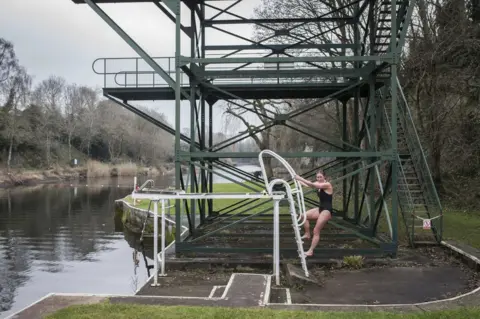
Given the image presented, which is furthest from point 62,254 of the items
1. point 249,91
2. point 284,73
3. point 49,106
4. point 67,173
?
point 49,106

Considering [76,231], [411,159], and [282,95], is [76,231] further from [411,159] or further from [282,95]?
[411,159]

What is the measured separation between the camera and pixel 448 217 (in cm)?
1919

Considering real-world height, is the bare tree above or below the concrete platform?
above

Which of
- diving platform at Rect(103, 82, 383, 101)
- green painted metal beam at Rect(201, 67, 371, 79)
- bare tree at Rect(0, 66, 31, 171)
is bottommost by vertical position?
diving platform at Rect(103, 82, 383, 101)

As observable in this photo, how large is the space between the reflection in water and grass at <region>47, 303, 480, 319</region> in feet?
22.2

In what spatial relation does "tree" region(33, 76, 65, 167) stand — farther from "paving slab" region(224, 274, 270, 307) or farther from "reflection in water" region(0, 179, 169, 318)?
"paving slab" region(224, 274, 270, 307)

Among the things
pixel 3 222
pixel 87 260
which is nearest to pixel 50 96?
pixel 3 222

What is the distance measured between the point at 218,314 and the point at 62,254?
1470 centimetres

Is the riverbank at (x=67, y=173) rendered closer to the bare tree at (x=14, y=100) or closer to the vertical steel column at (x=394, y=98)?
the bare tree at (x=14, y=100)

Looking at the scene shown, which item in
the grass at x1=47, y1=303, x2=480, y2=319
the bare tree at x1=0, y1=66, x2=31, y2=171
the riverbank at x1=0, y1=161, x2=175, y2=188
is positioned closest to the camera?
the grass at x1=47, y1=303, x2=480, y2=319

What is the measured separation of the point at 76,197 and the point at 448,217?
32.0 meters

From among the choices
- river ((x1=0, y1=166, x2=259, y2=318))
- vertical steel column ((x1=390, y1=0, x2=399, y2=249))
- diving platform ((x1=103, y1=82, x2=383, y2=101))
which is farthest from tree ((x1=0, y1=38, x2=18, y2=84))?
vertical steel column ((x1=390, y1=0, x2=399, y2=249))

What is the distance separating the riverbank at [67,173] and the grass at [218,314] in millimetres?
49783

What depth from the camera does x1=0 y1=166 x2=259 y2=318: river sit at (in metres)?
14.5
